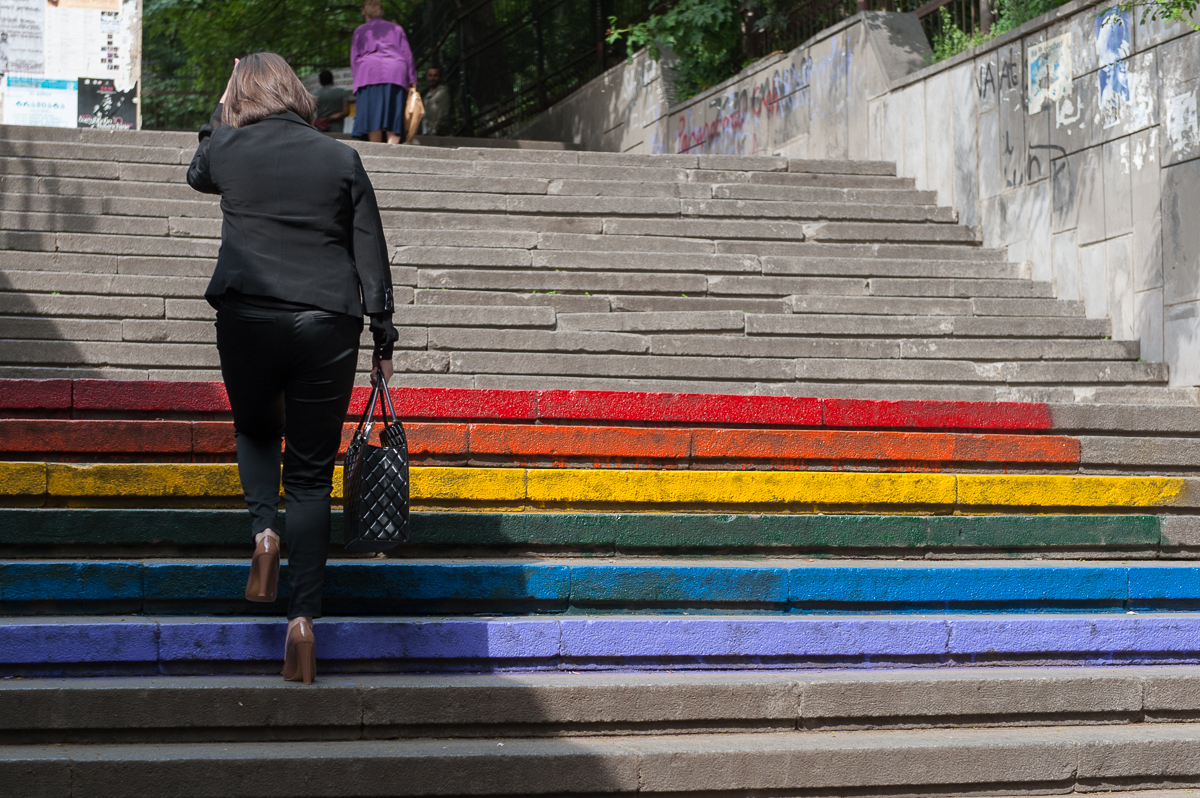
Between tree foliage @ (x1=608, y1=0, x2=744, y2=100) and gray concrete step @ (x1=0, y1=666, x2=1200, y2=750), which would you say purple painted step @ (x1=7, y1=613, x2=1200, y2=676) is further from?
tree foliage @ (x1=608, y1=0, x2=744, y2=100)

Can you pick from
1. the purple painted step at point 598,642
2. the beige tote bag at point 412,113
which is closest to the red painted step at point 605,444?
the purple painted step at point 598,642

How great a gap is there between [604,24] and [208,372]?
11670mm

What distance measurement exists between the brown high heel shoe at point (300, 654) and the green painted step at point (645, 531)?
89cm

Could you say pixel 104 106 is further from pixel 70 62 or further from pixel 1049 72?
pixel 1049 72

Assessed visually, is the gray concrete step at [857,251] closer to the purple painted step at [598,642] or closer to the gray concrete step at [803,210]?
the gray concrete step at [803,210]

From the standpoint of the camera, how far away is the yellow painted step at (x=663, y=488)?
4605mm

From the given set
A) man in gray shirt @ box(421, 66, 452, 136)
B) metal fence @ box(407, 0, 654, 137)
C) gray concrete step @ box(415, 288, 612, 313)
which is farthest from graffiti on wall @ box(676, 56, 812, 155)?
man in gray shirt @ box(421, 66, 452, 136)

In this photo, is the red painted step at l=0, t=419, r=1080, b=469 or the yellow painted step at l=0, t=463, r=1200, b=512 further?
the red painted step at l=0, t=419, r=1080, b=469

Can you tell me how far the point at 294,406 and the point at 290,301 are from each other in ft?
0.99

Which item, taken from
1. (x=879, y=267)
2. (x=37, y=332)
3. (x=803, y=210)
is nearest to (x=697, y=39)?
(x=803, y=210)

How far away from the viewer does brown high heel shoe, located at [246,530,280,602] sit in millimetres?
3580

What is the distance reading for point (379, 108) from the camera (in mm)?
11227

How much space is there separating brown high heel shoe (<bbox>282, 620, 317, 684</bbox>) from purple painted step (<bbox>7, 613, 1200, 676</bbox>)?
19cm

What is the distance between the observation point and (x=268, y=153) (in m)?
3.68
